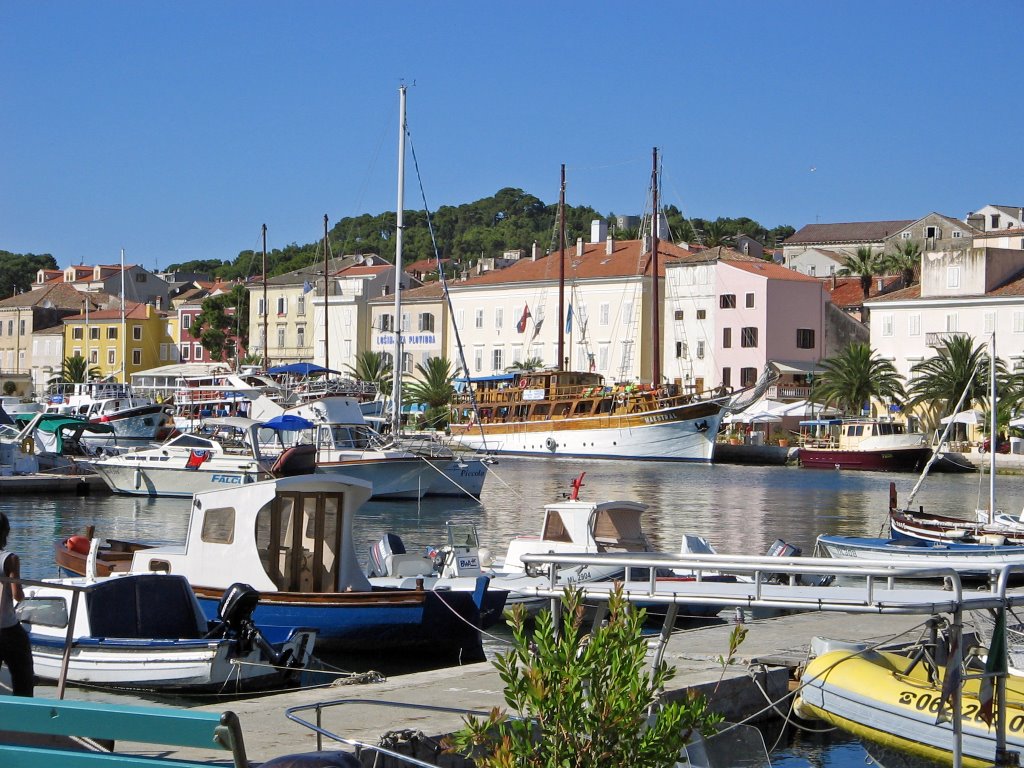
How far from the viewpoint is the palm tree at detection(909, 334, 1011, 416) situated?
69438 millimetres

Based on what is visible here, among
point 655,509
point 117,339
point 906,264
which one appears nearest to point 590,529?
point 655,509

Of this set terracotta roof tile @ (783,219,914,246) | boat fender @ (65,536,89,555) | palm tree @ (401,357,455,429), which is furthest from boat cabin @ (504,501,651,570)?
terracotta roof tile @ (783,219,914,246)

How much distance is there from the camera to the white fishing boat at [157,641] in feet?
45.3

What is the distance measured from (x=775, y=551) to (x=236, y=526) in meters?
9.55

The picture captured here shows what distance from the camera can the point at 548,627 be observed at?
580cm

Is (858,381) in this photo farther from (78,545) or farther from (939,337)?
(78,545)

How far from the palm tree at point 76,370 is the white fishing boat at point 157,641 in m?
101

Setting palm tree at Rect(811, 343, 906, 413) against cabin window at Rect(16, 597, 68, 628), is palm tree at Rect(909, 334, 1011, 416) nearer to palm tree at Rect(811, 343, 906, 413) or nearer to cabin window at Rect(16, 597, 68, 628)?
palm tree at Rect(811, 343, 906, 413)

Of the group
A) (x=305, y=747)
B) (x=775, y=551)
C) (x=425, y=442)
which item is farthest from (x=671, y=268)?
(x=305, y=747)

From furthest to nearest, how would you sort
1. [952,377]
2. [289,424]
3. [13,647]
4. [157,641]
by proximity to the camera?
[952,377] → [289,424] → [157,641] → [13,647]

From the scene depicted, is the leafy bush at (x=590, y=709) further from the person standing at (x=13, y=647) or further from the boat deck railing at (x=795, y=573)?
the person standing at (x=13, y=647)

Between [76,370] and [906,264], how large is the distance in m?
66.9

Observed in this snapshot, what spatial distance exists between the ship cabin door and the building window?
7339 cm

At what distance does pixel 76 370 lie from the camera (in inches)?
4464
